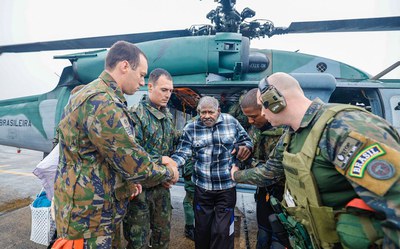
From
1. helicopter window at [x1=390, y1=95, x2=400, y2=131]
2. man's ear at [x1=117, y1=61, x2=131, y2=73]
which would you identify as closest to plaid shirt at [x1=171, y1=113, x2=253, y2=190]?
man's ear at [x1=117, y1=61, x2=131, y2=73]

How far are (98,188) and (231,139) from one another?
144 centimetres

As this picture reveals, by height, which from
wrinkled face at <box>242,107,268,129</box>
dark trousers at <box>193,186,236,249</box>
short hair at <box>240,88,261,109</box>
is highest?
short hair at <box>240,88,261,109</box>

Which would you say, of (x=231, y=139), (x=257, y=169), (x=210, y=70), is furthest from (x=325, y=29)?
(x=257, y=169)

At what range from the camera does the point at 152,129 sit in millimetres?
2203

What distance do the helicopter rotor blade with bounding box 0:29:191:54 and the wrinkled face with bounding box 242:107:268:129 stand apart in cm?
365

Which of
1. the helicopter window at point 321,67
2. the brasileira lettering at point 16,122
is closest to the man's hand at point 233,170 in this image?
the helicopter window at point 321,67

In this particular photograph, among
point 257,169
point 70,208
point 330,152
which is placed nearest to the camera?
point 330,152

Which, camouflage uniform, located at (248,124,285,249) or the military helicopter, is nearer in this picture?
camouflage uniform, located at (248,124,285,249)

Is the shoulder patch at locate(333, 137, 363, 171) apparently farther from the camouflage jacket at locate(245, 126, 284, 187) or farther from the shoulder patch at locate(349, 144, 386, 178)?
the camouflage jacket at locate(245, 126, 284, 187)

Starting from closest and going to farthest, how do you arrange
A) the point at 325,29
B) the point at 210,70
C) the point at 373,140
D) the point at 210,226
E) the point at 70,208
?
1. the point at 373,140
2. the point at 70,208
3. the point at 210,226
4. the point at 210,70
5. the point at 325,29

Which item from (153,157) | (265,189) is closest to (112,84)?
(153,157)

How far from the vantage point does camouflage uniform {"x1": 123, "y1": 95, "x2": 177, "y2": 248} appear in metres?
2.10

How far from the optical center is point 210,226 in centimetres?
244

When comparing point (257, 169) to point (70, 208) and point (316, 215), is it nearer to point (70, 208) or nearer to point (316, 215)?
point (316, 215)
